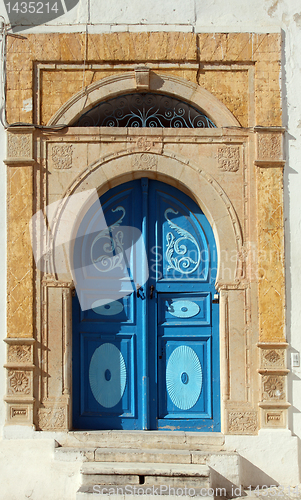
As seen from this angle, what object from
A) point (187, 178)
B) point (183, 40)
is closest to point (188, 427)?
point (187, 178)

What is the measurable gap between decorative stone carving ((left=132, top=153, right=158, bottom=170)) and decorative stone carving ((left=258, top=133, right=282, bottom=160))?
123 cm

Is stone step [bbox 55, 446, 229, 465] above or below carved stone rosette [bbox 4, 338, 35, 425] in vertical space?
below

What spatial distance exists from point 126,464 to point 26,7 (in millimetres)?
5444

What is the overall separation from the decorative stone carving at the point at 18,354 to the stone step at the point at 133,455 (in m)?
1.05

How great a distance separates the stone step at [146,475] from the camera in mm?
5566

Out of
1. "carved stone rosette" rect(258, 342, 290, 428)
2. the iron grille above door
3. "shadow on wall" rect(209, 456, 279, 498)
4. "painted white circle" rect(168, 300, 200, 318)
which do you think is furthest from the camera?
the iron grille above door

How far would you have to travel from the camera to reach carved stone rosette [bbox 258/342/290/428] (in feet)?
20.1

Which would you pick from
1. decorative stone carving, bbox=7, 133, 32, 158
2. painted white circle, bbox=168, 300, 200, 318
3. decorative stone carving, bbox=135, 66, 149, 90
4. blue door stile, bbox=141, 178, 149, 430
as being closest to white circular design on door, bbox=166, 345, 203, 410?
blue door stile, bbox=141, 178, 149, 430

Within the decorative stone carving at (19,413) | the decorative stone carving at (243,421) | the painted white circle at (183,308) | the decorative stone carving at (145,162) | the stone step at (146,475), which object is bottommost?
the stone step at (146,475)

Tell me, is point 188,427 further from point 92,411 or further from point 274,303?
point 274,303

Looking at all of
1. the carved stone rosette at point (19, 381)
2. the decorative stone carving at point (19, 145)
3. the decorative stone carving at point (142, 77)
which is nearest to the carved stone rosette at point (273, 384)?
the carved stone rosette at point (19, 381)

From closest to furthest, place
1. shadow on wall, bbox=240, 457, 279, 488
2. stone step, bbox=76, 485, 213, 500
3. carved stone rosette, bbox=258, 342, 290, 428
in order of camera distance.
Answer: stone step, bbox=76, 485, 213, 500
shadow on wall, bbox=240, 457, 279, 488
carved stone rosette, bbox=258, 342, 290, 428

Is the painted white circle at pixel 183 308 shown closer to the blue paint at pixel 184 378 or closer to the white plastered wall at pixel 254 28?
A: the blue paint at pixel 184 378

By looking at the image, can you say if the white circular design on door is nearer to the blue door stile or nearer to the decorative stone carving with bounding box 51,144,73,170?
the blue door stile
